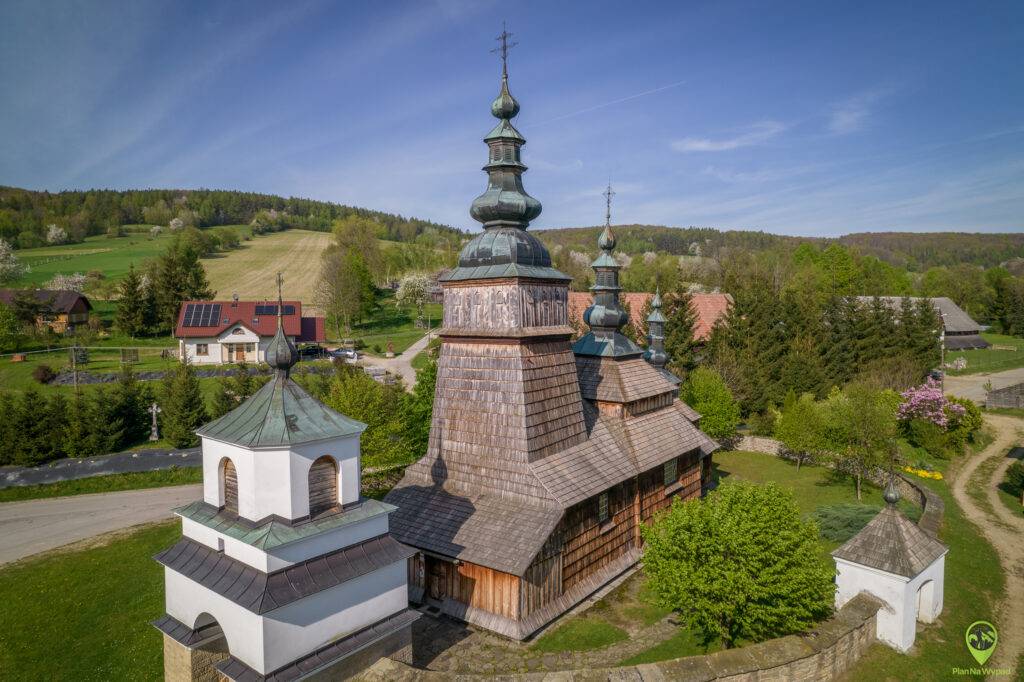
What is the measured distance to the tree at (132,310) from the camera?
44406 millimetres

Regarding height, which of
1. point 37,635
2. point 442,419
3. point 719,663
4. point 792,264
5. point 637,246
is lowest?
point 37,635

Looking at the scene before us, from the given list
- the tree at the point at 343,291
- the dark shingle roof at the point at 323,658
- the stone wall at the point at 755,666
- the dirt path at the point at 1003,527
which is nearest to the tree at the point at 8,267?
the tree at the point at 343,291

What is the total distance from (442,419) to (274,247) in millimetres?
78642

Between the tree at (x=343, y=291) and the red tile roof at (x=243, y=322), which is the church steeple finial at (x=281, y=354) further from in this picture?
the tree at (x=343, y=291)

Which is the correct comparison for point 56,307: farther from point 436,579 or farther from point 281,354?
point 281,354

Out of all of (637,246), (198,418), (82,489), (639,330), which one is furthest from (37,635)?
(637,246)

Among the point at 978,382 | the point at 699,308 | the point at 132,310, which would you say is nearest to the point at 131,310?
the point at 132,310

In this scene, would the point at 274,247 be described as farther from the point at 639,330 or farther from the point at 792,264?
the point at 792,264

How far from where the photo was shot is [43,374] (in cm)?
3133

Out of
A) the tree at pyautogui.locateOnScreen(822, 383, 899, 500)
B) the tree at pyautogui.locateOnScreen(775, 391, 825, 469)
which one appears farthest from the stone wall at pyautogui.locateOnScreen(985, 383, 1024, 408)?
the tree at pyautogui.locateOnScreen(775, 391, 825, 469)

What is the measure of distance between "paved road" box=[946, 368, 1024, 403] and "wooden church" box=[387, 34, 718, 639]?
34469 mm

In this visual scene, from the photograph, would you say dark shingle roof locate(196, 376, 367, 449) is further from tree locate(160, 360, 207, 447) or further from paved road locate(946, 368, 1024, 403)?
paved road locate(946, 368, 1024, 403)

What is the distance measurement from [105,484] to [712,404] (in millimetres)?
26957

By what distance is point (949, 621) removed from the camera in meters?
12.7
